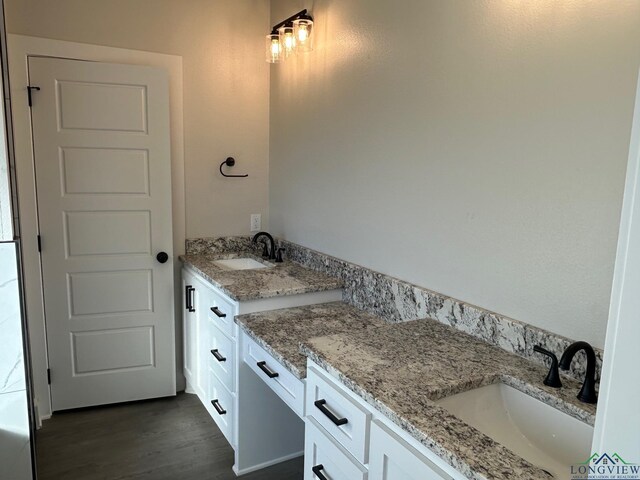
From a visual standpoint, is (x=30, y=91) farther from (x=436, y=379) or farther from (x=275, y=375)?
(x=436, y=379)

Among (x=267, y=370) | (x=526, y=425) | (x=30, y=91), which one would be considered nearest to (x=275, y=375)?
(x=267, y=370)

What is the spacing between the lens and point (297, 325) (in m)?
2.12

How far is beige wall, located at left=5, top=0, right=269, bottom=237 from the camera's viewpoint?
279 centimetres

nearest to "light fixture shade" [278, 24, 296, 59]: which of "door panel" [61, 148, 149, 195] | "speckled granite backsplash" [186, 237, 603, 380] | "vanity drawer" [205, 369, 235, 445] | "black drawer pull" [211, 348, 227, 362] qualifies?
"door panel" [61, 148, 149, 195]

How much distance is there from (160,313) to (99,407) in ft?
2.24

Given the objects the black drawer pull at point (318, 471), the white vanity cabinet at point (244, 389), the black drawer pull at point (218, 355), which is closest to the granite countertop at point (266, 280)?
the white vanity cabinet at point (244, 389)

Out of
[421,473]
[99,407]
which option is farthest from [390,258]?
[99,407]

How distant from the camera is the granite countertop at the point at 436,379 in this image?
3.39 ft

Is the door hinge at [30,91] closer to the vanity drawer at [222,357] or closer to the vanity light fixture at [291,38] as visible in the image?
the vanity light fixture at [291,38]

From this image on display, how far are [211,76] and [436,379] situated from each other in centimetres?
246

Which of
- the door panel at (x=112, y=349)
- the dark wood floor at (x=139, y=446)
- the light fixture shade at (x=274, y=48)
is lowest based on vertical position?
the dark wood floor at (x=139, y=446)

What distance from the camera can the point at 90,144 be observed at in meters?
2.77

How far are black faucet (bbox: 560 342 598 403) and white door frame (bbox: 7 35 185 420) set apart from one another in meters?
2.44

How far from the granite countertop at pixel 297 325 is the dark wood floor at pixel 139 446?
2.66ft
